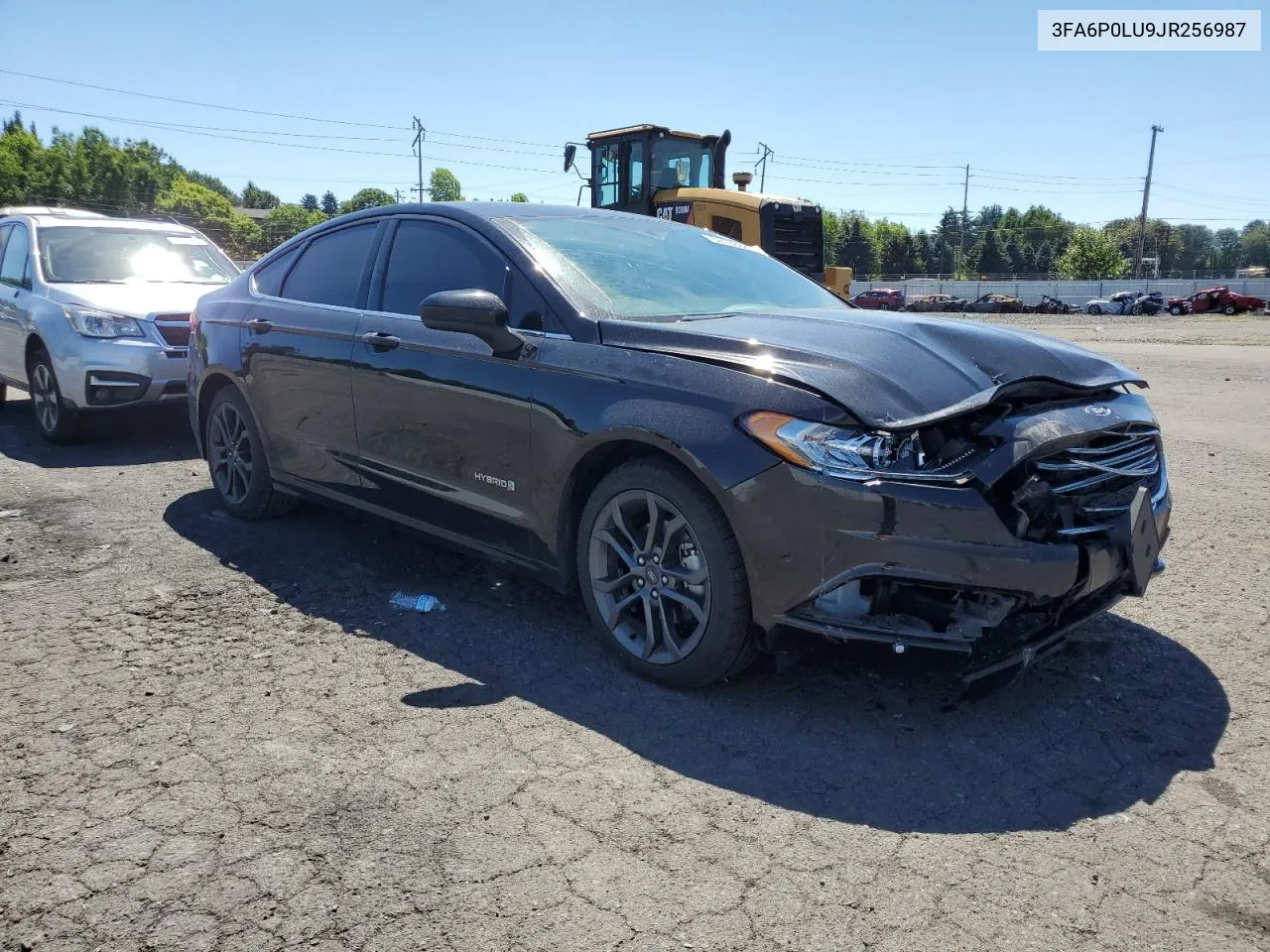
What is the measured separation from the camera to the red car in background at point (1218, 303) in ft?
148

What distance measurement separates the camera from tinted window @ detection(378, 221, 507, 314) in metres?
4.19

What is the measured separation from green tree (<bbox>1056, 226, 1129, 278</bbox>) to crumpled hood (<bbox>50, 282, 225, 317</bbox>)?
103m

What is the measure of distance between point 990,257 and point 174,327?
437 ft

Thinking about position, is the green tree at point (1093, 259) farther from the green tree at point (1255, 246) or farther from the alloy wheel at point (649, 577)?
the alloy wheel at point (649, 577)

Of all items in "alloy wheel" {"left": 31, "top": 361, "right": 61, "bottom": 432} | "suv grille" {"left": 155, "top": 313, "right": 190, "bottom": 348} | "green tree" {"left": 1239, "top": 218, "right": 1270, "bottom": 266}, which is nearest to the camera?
"suv grille" {"left": 155, "top": 313, "right": 190, "bottom": 348}

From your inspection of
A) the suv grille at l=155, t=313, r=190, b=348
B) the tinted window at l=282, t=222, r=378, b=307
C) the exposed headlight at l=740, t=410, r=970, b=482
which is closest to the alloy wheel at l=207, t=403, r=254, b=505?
the tinted window at l=282, t=222, r=378, b=307

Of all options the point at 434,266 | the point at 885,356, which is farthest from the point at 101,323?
the point at 885,356

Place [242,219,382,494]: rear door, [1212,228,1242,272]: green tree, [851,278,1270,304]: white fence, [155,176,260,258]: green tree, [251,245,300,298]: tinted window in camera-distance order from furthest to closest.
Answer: [1212,228,1242,272]: green tree < [155,176,260,258]: green tree < [851,278,1270,304]: white fence < [251,245,300,298]: tinted window < [242,219,382,494]: rear door

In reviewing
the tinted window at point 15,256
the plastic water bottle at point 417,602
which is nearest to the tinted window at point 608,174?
the tinted window at point 15,256

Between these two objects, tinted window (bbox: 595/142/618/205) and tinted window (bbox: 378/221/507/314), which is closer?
tinted window (bbox: 378/221/507/314)

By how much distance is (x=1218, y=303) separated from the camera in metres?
45.8

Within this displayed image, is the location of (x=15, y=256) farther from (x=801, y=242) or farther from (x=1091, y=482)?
(x=801, y=242)

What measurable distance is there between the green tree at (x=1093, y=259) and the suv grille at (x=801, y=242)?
9253cm

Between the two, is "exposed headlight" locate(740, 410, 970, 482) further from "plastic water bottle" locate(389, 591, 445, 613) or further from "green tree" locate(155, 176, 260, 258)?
"green tree" locate(155, 176, 260, 258)
